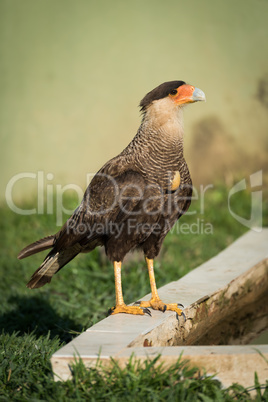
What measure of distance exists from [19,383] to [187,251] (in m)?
3.41

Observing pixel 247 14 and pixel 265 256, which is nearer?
pixel 265 256

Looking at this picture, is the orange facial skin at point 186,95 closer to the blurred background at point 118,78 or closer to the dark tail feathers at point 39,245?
the dark tail feathers at point 39,245

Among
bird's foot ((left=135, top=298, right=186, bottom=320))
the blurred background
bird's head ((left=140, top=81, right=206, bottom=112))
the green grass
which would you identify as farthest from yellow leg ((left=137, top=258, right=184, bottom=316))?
the blurred background

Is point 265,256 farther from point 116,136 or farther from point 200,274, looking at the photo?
point 116,136

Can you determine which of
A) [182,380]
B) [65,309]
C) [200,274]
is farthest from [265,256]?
[182,380]

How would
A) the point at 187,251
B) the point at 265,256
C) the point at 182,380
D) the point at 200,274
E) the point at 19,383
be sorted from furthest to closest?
the point at 187,251, the point at 265,256, the point at 200,274, the point at 19,383, the point at 182,380

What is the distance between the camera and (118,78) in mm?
7516

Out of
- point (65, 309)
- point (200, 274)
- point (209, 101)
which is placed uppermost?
point (209, 101)

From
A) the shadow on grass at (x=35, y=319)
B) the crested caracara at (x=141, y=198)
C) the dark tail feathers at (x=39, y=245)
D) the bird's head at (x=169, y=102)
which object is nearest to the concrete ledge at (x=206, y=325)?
the crested caracara at (x=141, y=198)

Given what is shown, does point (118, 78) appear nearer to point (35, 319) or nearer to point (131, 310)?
point (35, 319)

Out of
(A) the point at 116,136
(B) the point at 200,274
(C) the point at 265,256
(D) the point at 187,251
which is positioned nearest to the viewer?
(B) the point at 200,274

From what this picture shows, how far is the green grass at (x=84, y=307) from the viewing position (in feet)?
8.02

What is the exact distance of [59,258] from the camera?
3.69m

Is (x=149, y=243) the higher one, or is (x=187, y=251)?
(x=149, y=243)
